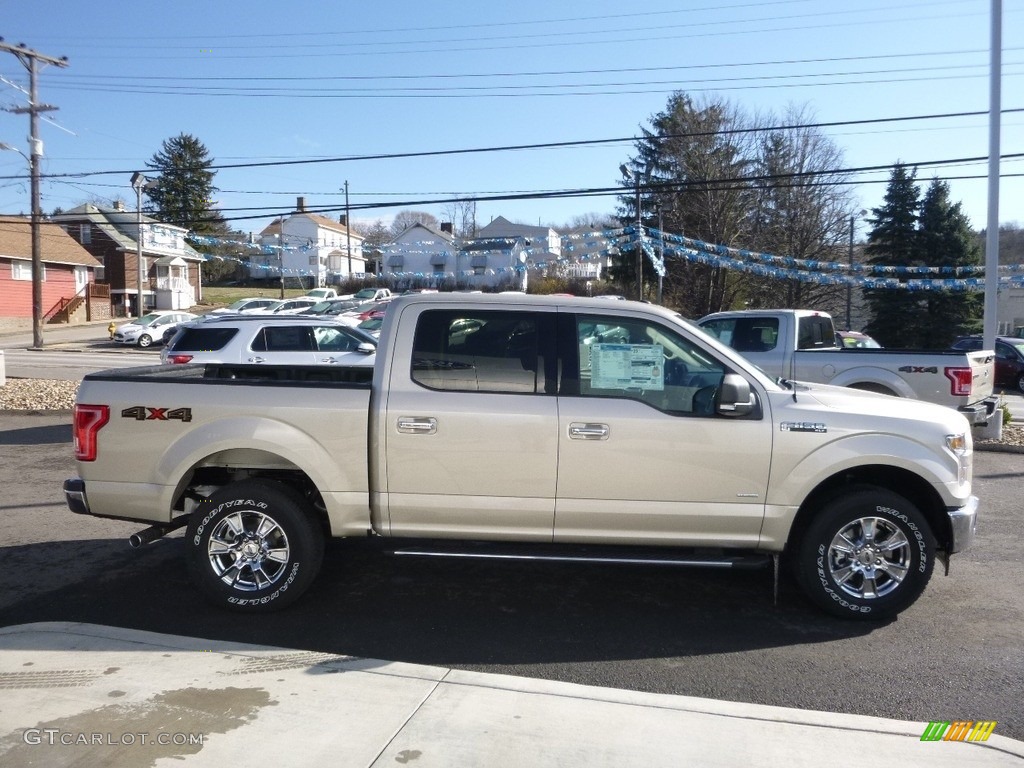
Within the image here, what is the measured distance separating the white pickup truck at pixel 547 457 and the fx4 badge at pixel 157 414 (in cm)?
1

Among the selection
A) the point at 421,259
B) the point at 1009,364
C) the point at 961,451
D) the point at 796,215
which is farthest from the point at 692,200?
the point at 961,451

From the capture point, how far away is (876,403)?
17.7 ft

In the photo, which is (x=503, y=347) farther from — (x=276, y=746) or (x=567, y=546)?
(x=276, y=746)

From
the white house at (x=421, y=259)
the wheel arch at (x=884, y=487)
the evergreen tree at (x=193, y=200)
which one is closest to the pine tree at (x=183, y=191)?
the evergreen tree at (x=193, y=200)

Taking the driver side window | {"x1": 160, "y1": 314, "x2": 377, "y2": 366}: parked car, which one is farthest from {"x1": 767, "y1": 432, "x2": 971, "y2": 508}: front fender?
{"x1": 160, "y1": 314, "x2": 377, "y2": 366}: parked car

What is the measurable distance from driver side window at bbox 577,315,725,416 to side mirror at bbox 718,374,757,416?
0.55 ft

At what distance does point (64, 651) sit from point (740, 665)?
3.73 meters

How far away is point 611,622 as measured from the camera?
534cm

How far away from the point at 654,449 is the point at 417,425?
1.45 metres

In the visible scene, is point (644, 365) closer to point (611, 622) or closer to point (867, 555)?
point (611, 622)

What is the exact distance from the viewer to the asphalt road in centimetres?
450

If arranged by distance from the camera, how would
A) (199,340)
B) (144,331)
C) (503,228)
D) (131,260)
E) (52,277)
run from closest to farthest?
(199,340), (144,331), (52,277), (131,260), (503,228)

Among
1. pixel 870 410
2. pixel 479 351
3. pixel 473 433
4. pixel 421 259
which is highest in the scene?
pixel 421 259

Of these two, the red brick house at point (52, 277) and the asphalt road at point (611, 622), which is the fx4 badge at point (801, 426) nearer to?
the asphalt road at point (611, 622)
